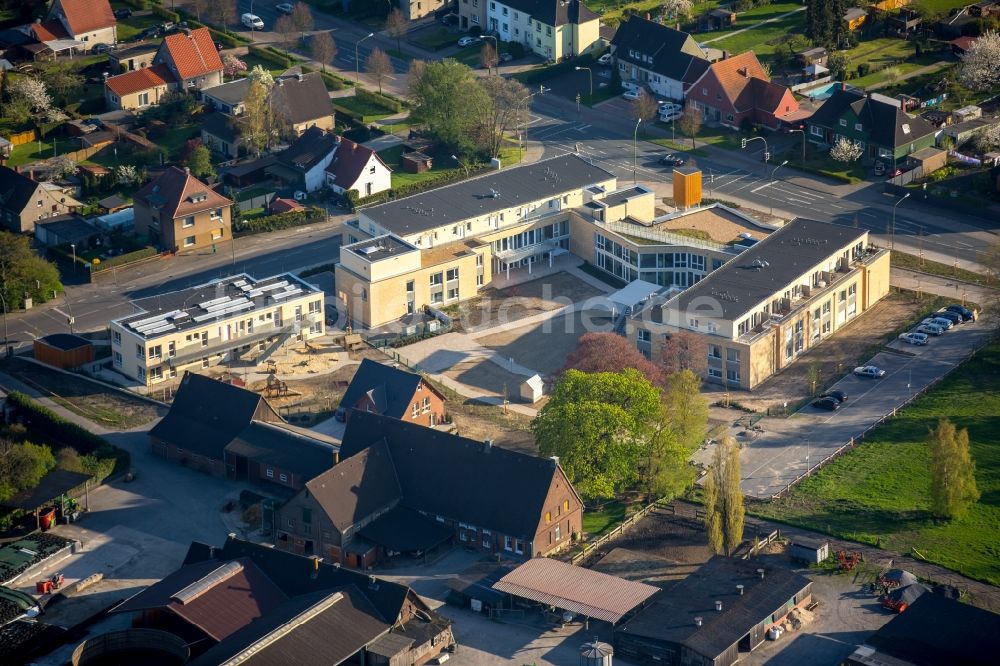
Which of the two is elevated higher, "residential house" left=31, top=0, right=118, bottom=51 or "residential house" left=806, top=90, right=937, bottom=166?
"residential house" left=31, top=0, right=118, bottom=51

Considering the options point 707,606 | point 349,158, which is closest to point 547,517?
point 707,606

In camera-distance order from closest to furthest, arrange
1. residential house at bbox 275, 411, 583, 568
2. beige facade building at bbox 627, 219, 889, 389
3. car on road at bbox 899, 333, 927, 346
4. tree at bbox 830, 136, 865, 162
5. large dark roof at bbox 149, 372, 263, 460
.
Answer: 1. residential house at bbox 275, 411, 583, 568
2. large dark roof at bbox 149, 372, 263, 460
3. beige facade building at bbox 627, 219, 889, 389
4. car on road at bbox 899, 333, 927, 346
5. tree at bbox 830, 136, 865, 162

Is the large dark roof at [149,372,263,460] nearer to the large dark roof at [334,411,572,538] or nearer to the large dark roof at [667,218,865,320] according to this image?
the large dark roof at [334,411,572,538]

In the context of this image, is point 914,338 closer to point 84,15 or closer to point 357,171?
point 357,171

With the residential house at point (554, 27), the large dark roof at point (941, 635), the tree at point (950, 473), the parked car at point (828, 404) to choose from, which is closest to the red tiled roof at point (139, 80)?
the residential house at point (554, 27)

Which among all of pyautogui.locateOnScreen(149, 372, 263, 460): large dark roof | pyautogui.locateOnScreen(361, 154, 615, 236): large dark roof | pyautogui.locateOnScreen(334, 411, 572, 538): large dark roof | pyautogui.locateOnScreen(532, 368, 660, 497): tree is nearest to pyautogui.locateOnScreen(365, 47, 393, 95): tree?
pyautogui.locateOnScreen(361, 154, 615, 236): large dark roof

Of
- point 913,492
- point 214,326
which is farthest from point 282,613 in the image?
point 913,492
